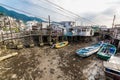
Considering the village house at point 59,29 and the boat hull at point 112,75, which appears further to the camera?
the village house at point 59,29

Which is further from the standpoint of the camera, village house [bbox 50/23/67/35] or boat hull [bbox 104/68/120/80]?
village house [bbox 50/23/67/35]

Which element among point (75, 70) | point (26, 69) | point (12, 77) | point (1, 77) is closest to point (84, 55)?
point (75, 70)

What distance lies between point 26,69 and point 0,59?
13.9ft

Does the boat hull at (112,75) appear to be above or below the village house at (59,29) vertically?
below

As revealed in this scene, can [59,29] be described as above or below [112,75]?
above

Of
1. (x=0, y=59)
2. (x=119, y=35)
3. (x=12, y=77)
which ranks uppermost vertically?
(x=119, y=35)

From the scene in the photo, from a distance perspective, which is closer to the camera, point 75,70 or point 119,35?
point 75,70

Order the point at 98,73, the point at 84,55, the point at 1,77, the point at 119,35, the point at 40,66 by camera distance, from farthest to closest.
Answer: the point at 119,35 → the point at 84,55 → the point at 40,66 → the point at 98,73 → the point at 1,77

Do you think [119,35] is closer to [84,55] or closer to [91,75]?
[84,55]

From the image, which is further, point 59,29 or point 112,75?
point 59,29

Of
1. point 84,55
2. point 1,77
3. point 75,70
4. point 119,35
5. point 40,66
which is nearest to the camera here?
point 1,77

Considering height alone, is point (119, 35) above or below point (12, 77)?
above

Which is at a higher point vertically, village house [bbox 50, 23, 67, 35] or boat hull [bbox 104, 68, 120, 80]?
village house [bbox 50, 23, 67, 35]

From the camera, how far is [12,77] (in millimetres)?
8797
